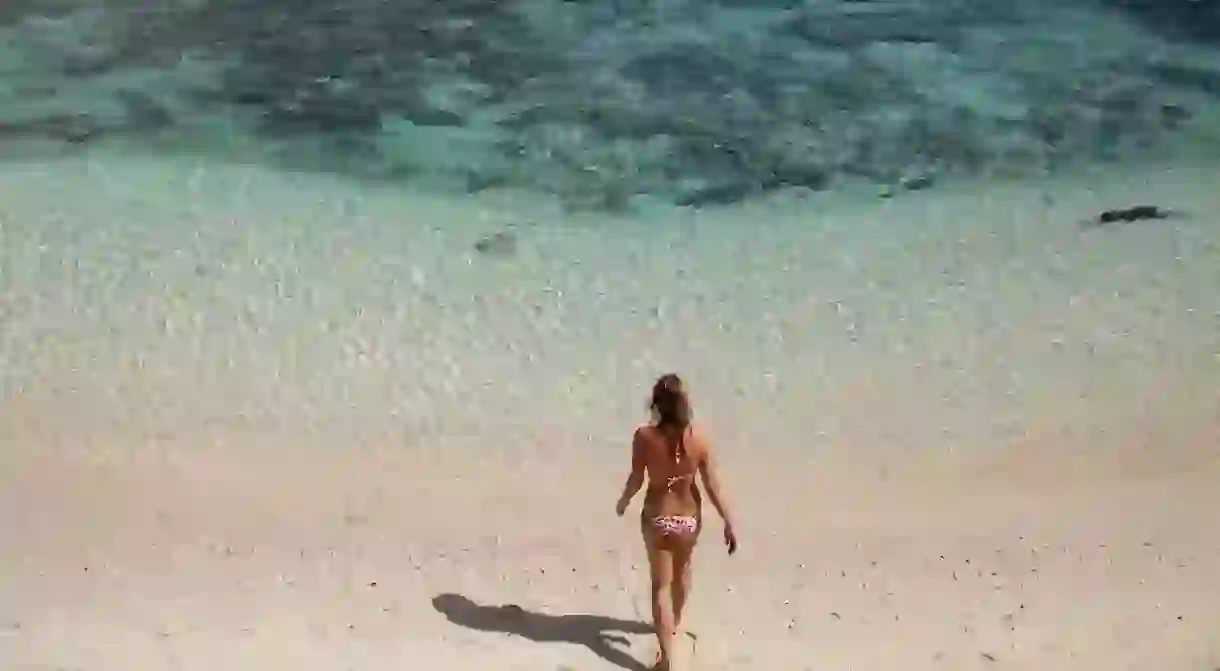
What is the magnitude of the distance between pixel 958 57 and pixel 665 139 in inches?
178

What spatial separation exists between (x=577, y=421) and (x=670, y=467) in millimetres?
3768

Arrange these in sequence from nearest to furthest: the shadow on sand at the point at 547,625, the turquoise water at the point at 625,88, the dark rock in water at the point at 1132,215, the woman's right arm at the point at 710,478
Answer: the woman's right arm at the point at 710,478, the shadow on sand at the point at 547,625, the dark rock in water at the point at 1132,215, the turquoise water at the point at 625,88

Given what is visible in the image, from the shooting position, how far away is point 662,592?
5.64 meters

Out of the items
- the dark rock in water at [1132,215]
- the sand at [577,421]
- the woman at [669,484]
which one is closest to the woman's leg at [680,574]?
the woman at [669,484]

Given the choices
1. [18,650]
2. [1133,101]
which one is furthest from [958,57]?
[18,650]

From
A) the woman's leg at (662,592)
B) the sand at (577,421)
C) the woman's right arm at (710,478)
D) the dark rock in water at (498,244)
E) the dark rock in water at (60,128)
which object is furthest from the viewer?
the dark rock in water at (60,128)

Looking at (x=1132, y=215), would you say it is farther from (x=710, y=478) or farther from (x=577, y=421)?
(x=710, y=478)

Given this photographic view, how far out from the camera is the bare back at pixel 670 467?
536cm

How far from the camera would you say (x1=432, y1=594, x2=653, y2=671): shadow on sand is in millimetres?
6176

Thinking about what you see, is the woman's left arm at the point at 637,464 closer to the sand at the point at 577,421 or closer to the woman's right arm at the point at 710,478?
the woman's right arm at the point at 710,478

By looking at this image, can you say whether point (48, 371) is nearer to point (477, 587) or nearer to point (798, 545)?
point (477, 587)

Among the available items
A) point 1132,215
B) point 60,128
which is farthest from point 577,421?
point 60,128

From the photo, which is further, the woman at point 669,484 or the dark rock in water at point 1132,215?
the dark rock in water at point 1132,215

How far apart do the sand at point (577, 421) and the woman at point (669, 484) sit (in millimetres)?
608
